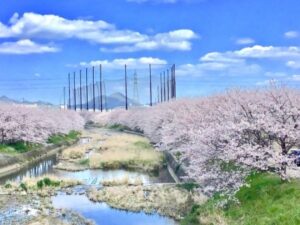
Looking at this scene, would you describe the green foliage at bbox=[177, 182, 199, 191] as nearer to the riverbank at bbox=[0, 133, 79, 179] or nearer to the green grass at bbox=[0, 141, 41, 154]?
the riverbank at bbox=[0, 133, 79, 179]

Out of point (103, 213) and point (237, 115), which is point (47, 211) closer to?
point (103, 213)

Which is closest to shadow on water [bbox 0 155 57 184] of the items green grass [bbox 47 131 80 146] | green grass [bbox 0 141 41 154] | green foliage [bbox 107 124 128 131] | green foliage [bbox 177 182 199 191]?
green grass [bbox 0 141 41 154]

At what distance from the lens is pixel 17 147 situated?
59.0 metres

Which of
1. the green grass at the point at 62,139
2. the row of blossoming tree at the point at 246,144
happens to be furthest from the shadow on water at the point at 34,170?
the row of blossoming tree at the point at 246,144

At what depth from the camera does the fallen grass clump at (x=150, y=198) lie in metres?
28.1

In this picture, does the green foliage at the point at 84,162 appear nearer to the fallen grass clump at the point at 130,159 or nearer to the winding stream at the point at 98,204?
the fallen grass clump at the point at 130,159

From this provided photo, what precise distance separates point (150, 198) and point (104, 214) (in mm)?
3652

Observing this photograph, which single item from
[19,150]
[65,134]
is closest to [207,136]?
[19,150]

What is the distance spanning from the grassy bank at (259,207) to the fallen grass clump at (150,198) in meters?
2.71

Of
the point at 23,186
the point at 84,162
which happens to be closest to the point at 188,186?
the point at 23,186

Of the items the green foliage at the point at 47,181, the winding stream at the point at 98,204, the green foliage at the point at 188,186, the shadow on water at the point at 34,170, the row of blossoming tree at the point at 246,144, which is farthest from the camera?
the shadow on water at the point at 34,170

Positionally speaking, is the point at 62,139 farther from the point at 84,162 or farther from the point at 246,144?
the point at 246,144

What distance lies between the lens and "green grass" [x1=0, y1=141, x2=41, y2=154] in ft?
182

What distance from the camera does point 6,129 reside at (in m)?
58.0
